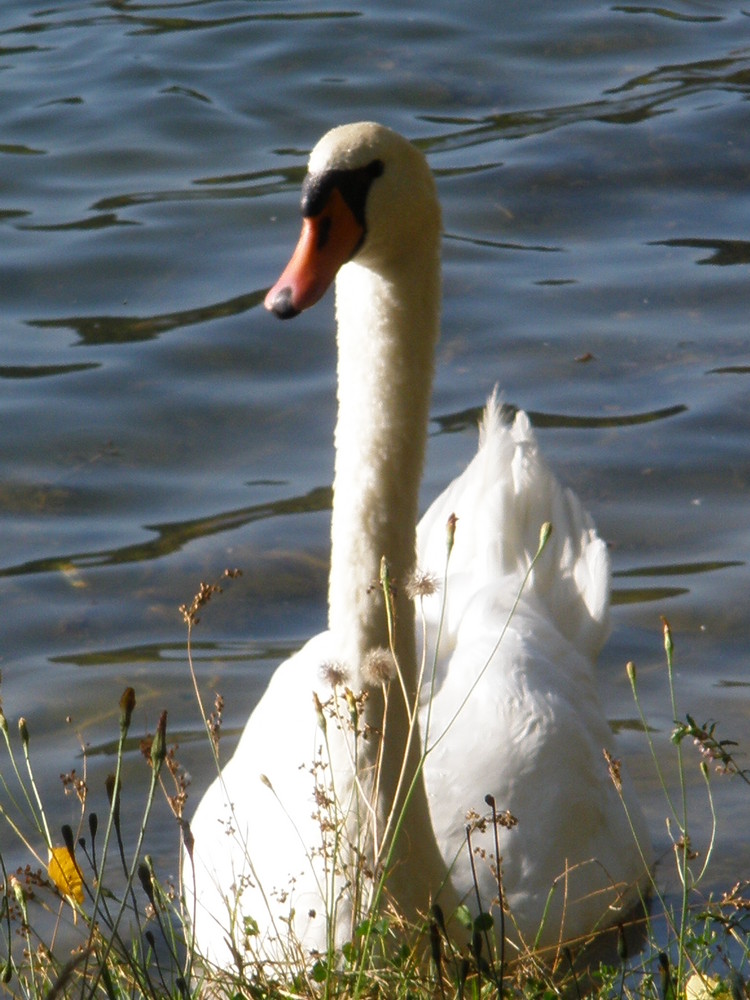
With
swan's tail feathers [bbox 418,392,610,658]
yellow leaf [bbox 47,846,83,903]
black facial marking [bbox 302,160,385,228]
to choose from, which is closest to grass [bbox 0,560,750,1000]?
yellow leaf [bbox 47,846,83,903]

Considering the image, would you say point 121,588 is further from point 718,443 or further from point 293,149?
point 293,149

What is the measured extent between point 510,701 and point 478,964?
216 centimetres

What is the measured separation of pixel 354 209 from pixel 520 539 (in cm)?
223

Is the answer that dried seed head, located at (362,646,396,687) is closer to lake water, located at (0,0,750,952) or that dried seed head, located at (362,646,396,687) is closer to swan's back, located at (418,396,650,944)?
swan's back, located at (418,396,650,944)

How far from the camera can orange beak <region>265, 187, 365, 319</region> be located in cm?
325

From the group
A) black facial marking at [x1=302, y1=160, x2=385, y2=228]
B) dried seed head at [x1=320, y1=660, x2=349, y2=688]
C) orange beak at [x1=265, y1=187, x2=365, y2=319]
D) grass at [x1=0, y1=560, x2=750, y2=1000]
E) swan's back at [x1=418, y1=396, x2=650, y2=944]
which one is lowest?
swan's back at [x1=418, y1=396, x2=650, y2=944]

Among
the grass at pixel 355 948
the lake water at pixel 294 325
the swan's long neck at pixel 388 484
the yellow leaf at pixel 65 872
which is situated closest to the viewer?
the grass at pixel 355 948

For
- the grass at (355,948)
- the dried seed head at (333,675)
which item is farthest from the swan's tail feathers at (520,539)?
the dried seed head at (333,675)

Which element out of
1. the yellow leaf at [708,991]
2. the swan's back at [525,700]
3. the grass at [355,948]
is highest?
the grass at [355,948]

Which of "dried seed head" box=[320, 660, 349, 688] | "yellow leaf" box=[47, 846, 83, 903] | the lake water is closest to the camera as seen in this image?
"yellow leaf" box=[47, 846, 83, 903]

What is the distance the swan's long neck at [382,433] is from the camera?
3.52 m

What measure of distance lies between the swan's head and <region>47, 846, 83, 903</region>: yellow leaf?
3.50 feet

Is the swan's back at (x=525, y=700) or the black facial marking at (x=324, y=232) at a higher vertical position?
the black facial marking at (x=324, y=232)

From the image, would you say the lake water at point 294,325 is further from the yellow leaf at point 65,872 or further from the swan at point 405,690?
the yellow leaf at point 65,872
